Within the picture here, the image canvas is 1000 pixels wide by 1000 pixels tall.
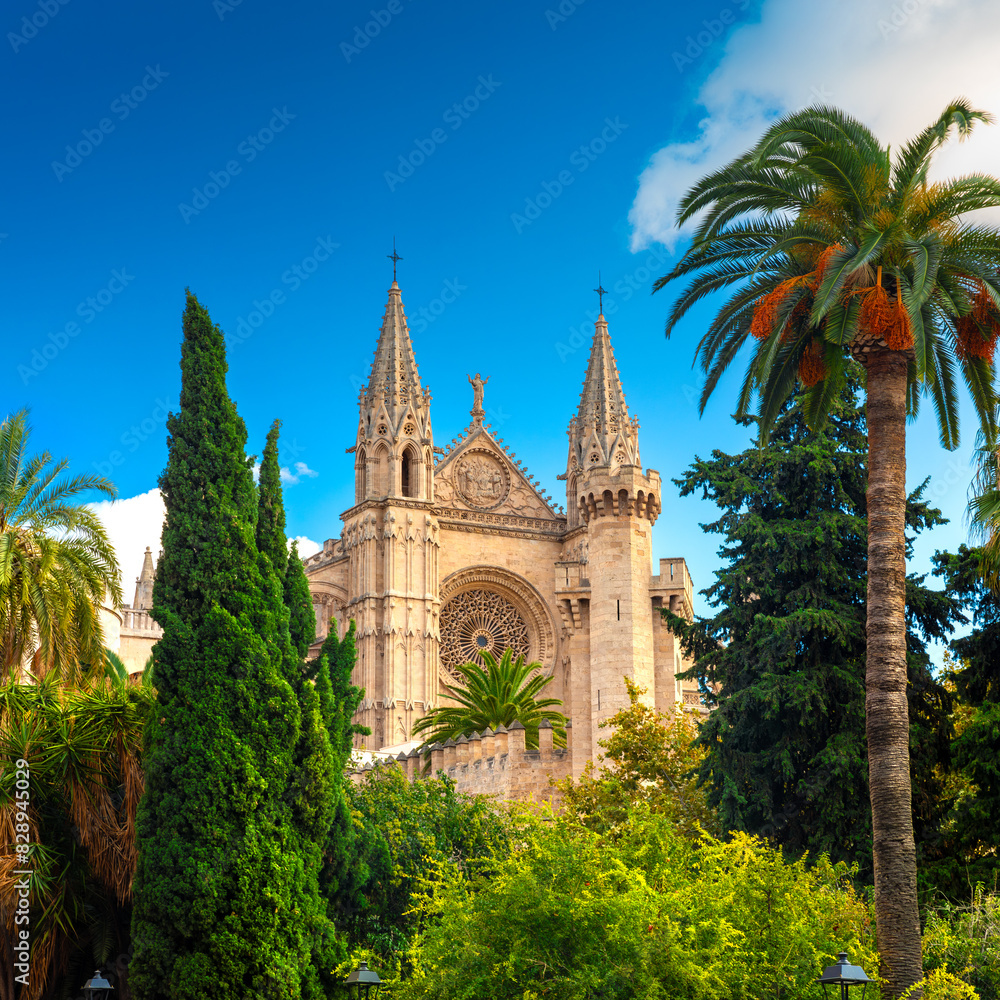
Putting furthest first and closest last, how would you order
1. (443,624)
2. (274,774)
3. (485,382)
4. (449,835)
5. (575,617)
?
(485,382), (443,624), (575,617), (449,835), (274,774)

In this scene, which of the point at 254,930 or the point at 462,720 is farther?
the point at 462,720

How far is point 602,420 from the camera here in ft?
171

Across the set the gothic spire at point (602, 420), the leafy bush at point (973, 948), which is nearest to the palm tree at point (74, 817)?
the leafy bush at point (973, 948)

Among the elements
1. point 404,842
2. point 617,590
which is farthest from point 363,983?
point 617,590

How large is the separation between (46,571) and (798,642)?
37.0 feet

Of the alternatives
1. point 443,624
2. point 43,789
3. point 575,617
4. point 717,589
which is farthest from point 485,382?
point 43,789

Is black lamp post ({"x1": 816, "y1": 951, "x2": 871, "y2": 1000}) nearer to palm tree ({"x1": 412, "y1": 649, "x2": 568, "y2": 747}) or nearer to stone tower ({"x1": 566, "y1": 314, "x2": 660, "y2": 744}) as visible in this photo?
stone tower ({"x1": 566, "y1": 314, "x2": 660, "y2": 744})

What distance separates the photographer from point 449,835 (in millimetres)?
21594

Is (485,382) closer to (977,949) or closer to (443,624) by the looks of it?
(443,624)

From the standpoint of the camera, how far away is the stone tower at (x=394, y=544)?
148 ft

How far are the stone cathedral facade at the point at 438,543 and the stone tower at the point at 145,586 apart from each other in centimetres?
727

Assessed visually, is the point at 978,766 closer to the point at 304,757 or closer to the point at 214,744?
the point at 304,757

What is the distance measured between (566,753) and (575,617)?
5.22m

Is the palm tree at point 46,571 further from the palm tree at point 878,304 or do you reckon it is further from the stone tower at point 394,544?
the stone tower at point 394,544
